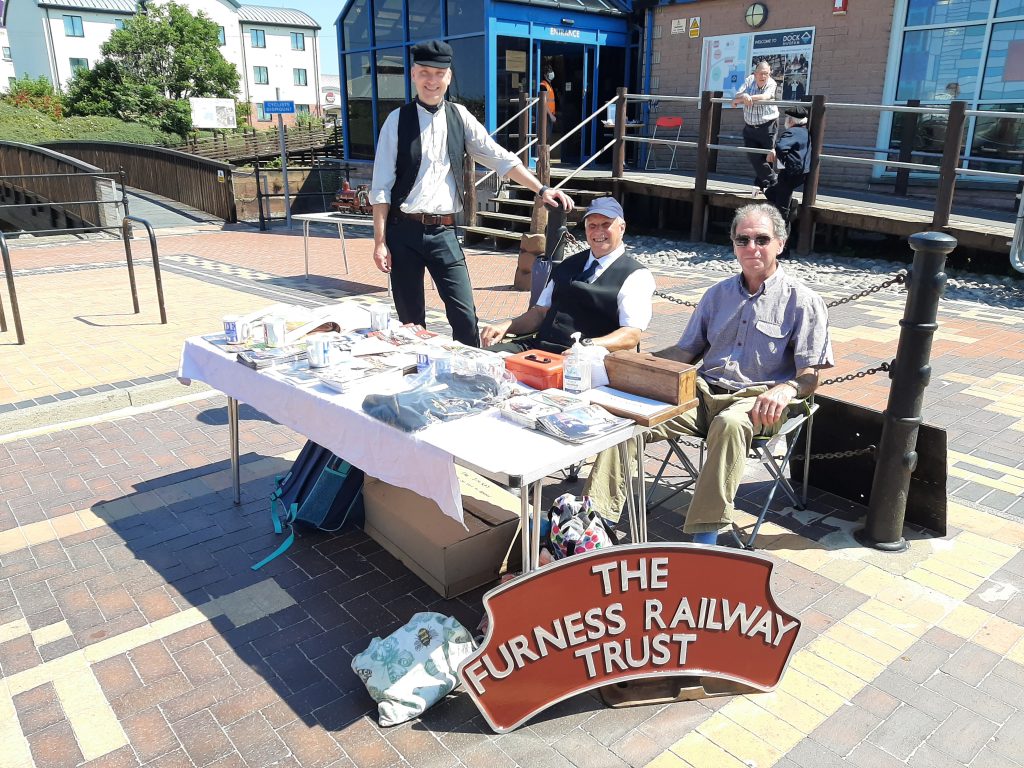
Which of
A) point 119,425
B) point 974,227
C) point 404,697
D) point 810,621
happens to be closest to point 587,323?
point 810,621

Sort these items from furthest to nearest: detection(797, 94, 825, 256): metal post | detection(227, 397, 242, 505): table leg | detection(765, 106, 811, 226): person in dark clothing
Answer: detection(765, 106, 811, 226): person in dark clothing, detection(797, 94, 825, 256): metal post, detection(227, 397, 242, 505): table leg

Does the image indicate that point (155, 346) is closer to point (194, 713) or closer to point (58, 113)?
point (194, 713)

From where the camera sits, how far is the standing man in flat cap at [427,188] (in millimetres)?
4492

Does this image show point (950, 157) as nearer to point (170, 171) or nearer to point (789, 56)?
point (789, 56)

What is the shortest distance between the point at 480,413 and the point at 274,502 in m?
1.59

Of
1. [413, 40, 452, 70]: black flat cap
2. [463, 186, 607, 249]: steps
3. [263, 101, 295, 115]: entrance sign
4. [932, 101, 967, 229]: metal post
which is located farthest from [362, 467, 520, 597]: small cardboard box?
[263, 101, 295, 115]: entrance sign

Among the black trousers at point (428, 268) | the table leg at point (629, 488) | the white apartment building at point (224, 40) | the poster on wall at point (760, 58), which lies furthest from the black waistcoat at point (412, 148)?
the white apartment building at point (224, 40)

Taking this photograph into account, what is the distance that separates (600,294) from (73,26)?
5836cm

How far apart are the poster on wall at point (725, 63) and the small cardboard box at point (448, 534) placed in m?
12.7

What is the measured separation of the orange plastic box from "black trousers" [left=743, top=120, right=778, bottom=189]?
8648mm

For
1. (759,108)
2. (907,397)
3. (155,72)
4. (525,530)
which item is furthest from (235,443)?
(155,72)

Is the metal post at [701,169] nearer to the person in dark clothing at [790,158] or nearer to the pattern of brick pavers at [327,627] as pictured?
the person in dark clothing at [790,158]

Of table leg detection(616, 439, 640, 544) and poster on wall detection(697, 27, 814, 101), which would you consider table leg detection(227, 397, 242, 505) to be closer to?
Answer: table leg detection(616, 439, 640, 544)

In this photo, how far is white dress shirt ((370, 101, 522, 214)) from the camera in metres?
4.52
